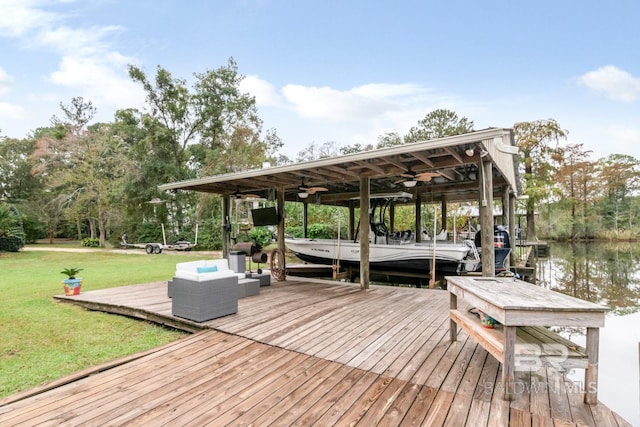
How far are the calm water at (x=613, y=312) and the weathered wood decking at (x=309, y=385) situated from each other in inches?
45.8

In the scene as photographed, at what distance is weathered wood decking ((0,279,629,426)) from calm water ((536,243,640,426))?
3.82 ft

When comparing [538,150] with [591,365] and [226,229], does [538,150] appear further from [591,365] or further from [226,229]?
[591,365]

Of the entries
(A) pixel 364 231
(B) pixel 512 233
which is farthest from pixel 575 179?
(A) pixel 364 231

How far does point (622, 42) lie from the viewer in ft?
37.7

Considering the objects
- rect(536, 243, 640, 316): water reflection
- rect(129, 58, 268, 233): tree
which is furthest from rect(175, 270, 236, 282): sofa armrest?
rect(129, 58, 268, 233): tree

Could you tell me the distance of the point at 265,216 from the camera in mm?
7445

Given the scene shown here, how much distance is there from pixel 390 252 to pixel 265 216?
3140 mm

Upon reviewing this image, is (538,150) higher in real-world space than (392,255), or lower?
higher

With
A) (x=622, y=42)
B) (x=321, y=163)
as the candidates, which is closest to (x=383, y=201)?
(x=321, y=163)

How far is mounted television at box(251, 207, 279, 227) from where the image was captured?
7.28m

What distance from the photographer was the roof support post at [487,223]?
4855 millimetres

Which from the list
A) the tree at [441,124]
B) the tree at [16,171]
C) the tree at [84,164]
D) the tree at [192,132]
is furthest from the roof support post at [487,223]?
the tree at [16,171]

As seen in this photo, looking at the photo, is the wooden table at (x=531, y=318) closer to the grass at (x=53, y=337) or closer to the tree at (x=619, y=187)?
the grass at (x=53, y=337)

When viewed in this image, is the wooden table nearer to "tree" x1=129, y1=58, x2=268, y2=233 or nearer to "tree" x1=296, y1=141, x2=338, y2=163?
"tree" x1=129, y1=58, x2=268, y2=233
